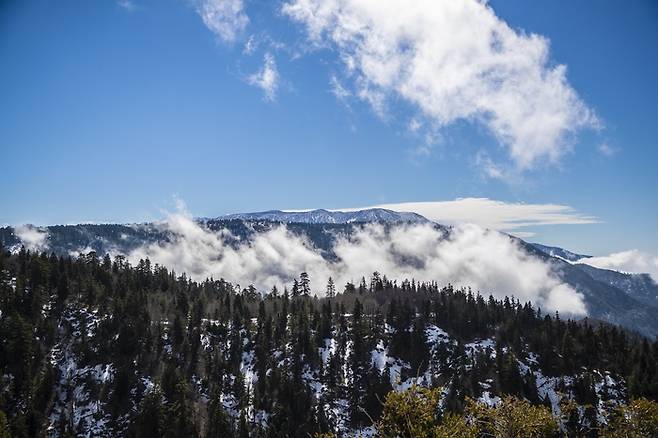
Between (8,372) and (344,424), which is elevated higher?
(8,372)

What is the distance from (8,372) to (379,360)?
422ft

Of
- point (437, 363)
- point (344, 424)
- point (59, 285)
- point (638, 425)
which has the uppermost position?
point (638, 425)

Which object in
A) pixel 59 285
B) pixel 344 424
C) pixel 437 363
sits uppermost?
pixel 59 285

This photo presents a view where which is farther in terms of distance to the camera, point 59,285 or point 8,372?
point 59,285

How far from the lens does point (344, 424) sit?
510ft

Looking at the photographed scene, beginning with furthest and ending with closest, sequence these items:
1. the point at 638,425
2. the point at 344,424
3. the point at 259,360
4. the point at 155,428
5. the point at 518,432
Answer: the point at 259,360 → the point at 344,424 → the point at 155,428 → the point at 638,425 → the point at 518,432

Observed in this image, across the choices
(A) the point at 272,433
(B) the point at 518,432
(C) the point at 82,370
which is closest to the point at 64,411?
(C) the point at 82,370

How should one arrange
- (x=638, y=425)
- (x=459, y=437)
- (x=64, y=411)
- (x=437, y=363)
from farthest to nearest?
(x=437, y=363) → (x=64, y=411) → (x=638, y=425) → (x=459, y=437)

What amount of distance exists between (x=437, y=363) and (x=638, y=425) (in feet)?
557

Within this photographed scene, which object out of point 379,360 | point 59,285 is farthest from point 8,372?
point 379,360

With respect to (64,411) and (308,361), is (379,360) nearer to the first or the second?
(308,361)

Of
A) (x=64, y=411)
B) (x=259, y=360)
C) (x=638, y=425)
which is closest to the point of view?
(x=638, y=425)

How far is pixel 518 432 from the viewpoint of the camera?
28094 mm

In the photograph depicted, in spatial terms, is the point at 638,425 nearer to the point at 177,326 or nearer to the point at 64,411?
the point at 64,411
